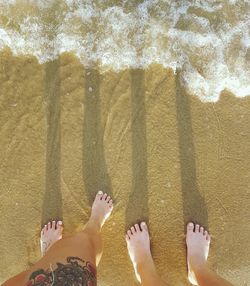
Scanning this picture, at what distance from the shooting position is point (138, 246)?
3.31m

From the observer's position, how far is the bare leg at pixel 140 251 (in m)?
3.20

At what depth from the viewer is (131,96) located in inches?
133

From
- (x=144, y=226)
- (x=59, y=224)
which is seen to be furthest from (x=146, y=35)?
(x=59, y=224)

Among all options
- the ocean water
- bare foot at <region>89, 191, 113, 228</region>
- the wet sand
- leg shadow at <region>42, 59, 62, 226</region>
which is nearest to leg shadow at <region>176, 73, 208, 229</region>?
the wet sand

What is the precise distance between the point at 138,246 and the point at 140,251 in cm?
4

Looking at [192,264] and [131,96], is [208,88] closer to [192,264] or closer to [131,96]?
[131,96]

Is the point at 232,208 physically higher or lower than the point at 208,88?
lower

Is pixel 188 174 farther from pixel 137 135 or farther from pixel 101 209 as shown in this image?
pixel 101 209

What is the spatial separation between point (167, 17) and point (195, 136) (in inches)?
42.1

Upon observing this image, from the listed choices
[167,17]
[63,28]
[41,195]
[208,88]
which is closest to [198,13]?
[167,17]

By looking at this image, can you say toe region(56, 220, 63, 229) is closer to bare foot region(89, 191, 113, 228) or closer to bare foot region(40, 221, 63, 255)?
bare foot region(40, 221, 63, 255)

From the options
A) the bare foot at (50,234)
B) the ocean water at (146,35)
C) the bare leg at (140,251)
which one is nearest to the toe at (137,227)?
the bare leg at (140,251)

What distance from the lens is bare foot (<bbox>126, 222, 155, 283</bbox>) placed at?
10.7 ft

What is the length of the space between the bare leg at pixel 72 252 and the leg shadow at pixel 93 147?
0.10m
